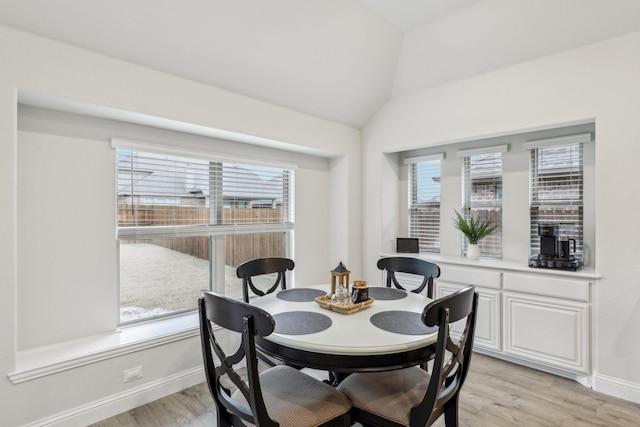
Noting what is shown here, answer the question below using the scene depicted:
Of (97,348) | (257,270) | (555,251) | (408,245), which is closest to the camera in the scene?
(97,348)

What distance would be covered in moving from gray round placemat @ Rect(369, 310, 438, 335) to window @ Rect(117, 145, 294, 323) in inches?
75.2

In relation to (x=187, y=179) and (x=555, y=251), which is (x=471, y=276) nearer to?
(x=555, y=251)

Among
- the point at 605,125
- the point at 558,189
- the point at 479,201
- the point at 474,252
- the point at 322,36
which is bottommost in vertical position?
the point at 474,252

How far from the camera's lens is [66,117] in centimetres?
239

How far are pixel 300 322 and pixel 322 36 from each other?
2.40 m

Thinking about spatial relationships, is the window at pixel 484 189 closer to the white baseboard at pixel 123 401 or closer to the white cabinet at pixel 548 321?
the white cabinet at pixel 548 321

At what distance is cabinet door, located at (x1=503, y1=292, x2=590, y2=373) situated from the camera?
277 centimetres

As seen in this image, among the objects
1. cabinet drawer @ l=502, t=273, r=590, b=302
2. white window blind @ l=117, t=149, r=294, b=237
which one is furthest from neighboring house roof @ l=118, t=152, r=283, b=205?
cabinet drawer @ l=502, t=273, r=590, b=302

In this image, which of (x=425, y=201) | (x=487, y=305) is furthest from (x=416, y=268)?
(x=425, y=201)

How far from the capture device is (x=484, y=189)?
377 cm

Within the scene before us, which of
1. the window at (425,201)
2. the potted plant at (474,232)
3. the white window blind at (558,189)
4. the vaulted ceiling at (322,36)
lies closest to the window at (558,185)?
the white window blind at (558,189)

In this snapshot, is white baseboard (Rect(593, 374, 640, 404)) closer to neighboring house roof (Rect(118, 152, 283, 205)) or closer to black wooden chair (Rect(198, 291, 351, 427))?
black wooden chair (Rect(198, 291, 351, 427))

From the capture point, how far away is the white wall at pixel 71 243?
1958 millimetres

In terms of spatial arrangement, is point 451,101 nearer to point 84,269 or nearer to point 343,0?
point 343,0
